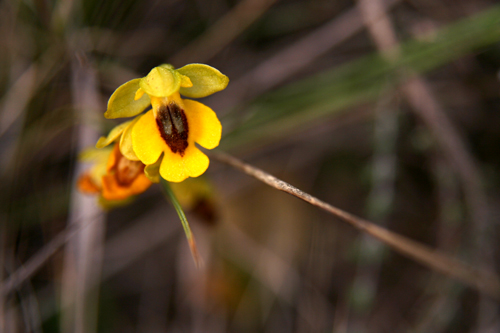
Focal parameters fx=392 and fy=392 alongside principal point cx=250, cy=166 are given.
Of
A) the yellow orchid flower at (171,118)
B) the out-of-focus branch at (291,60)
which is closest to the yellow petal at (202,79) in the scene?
the yellow orchid flower at (171,118)

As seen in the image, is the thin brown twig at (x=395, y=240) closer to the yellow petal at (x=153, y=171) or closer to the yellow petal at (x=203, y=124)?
the yellow petal at (x=203, y=124)

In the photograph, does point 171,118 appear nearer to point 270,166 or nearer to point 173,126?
point 173,126

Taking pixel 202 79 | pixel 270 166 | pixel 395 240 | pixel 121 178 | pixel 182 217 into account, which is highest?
pixel 270 166

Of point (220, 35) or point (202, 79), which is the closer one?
point (202, 79)

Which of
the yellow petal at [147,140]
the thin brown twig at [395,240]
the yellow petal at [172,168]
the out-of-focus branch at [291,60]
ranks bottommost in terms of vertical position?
the thin brown twig at [395,240]

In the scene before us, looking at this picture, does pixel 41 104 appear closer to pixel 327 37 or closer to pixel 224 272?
pixel 224 272

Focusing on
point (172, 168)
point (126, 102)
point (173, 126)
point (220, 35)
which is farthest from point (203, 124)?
point (220, 35)

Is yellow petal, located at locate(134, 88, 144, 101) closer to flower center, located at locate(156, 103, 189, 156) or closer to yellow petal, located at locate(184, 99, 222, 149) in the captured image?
flower center, located at locate(156, 103, 189, 156)
